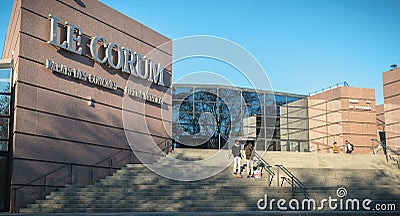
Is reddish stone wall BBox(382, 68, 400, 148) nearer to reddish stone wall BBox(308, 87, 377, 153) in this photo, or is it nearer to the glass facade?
reddish stone wall BBox(308, 87, 377, 153)

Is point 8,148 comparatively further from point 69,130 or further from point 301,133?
point 301,133

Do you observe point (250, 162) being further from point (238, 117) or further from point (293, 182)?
point (238, 117)

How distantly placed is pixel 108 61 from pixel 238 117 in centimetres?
1397

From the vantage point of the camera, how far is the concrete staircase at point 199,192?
55.3 feet

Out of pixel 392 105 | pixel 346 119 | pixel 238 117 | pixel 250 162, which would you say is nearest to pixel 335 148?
pixel 346 119

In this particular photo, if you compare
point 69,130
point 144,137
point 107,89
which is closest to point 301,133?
point 144,137

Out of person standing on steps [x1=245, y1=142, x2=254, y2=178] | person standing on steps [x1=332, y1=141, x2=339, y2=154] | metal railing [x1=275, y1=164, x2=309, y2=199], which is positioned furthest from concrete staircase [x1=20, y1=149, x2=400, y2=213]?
person standing on steps [x1=332, y1=141, x2=339, y2=154]

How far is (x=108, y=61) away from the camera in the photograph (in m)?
22.8

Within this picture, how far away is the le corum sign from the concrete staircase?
417 cm

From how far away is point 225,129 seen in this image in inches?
1323

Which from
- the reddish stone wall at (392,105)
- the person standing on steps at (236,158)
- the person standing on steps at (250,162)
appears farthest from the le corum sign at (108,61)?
the reddish stone wall at (392,105)

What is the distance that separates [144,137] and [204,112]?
889cm

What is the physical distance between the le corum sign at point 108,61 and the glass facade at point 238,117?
5228mm

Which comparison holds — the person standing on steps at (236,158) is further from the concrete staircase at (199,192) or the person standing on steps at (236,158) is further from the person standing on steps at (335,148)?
the person standing on steps at (335,148)
